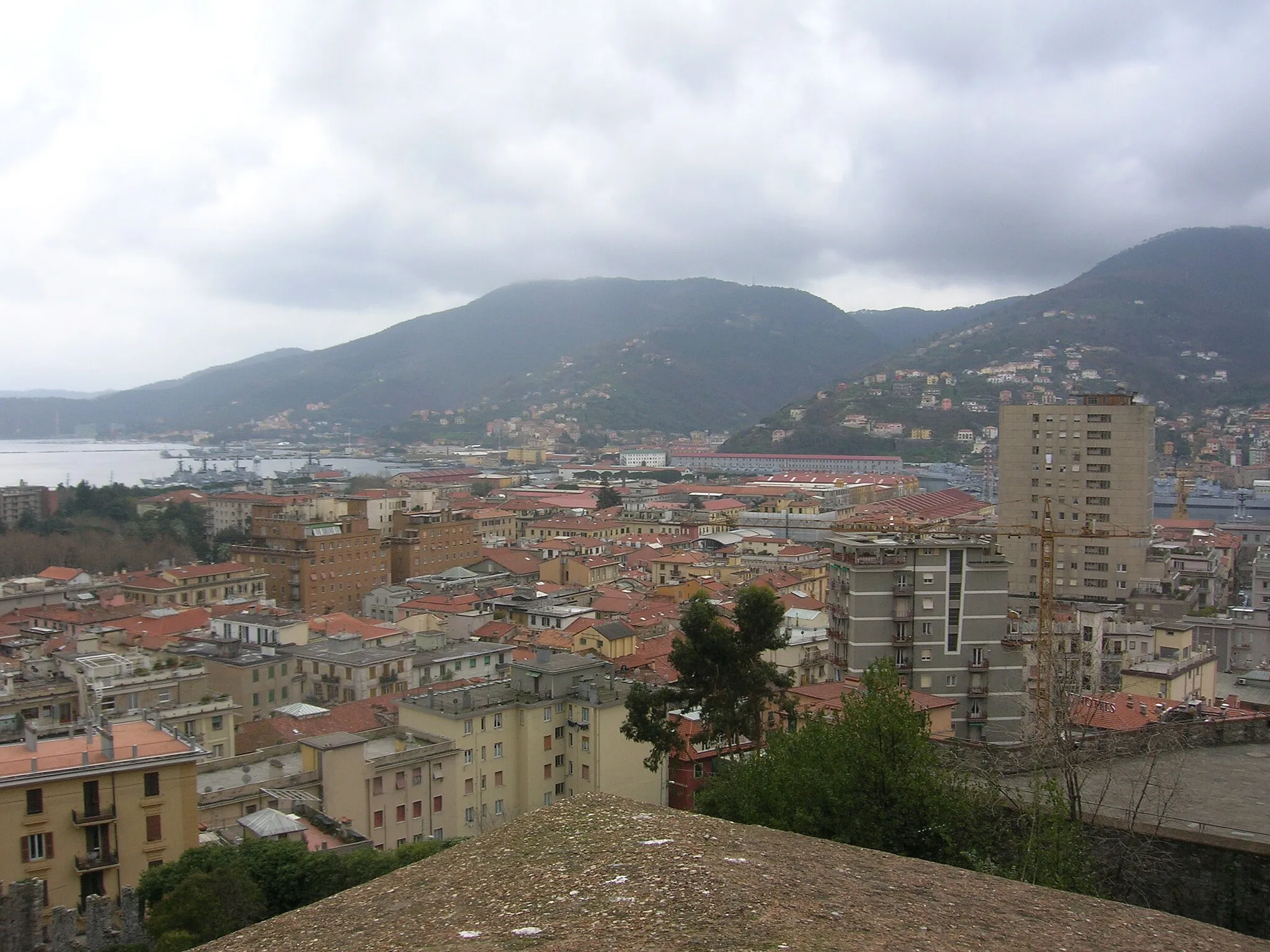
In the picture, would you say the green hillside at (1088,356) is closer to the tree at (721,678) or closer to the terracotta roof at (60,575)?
the terracotta roof at (60,575)

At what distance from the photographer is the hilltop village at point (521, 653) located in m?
8.78

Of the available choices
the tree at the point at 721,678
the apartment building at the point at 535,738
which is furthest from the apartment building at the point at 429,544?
the tree at the point at 721,678

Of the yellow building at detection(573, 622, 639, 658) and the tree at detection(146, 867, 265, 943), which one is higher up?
the tree at detection(146, 867, 265, 943)

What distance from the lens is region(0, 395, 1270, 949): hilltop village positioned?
28.8 feet

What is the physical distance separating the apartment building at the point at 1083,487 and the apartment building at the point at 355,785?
20.4 m

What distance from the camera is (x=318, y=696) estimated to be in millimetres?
16484

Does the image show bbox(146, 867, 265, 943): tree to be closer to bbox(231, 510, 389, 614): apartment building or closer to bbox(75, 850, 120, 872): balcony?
bbox(75, 850, 120, 872): balcony

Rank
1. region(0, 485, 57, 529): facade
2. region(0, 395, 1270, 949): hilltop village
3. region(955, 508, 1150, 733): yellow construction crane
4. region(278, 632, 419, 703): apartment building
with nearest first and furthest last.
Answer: region(955, 508, 1150, 733): yellow construction crane < region(0, 395, 1270, 949): hilltop village < region(278, 632, 419, 703): apartment building < region(0, 485, 57, 529): facade

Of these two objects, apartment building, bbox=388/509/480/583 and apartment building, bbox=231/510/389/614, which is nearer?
apartment building, bbox=231/510/389/614

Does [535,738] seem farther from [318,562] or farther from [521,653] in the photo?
[318,562]

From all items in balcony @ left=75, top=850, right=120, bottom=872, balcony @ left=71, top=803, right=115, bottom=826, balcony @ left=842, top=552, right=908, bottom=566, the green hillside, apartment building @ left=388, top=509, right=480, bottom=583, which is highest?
the green hillside

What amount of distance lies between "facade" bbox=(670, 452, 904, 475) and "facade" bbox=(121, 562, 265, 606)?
53.7 m

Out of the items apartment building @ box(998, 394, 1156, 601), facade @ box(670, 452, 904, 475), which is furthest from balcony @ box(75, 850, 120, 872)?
facade @ box(670, 452, 904, 475)

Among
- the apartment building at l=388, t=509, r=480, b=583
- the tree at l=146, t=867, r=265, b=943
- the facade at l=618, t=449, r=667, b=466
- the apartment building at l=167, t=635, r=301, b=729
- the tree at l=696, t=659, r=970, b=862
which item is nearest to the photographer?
the tree at l=696, t=659, r=970, b=862
